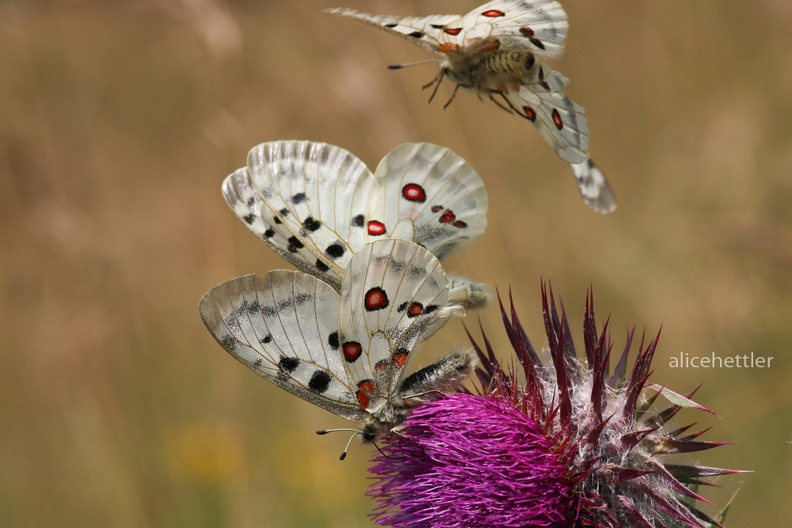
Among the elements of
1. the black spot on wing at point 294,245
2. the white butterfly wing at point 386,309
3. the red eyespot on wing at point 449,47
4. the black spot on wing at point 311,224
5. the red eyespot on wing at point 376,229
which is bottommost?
the white butterfly wing at point 386,309

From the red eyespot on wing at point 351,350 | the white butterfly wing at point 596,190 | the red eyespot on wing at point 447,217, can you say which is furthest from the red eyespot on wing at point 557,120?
the red eyespot on wing at point 351,350

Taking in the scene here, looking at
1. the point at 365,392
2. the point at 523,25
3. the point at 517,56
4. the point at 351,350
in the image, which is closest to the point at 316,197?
the point at 351,350

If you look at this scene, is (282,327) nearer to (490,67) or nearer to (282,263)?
(490,67)

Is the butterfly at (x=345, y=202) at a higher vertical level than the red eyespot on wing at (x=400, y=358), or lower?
higher

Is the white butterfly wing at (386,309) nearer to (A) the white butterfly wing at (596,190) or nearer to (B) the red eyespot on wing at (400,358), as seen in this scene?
(B) the red eyespot on wing at (400,358)

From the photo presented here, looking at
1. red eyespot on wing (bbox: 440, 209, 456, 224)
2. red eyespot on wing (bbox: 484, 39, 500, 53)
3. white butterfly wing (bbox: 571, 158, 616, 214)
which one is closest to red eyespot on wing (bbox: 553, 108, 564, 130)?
red eyespot on wing (bbox: 484, 39, 500, 53)

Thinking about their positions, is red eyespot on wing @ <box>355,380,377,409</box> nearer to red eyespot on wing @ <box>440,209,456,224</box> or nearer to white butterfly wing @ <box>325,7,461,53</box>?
red eyespot on wing @ <box>440,209,456,224</box>

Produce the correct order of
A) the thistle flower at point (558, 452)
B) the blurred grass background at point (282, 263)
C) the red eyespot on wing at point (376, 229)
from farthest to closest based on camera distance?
1. the blurred grass background at point (282, 263)
2. the red eyespot on wing at point (376, 229)
3. the thistle flower at point (558, 452)
